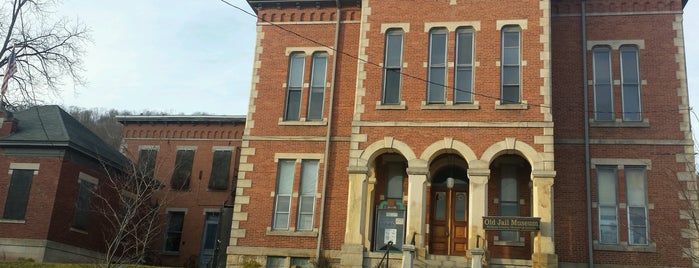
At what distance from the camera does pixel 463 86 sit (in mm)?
21375

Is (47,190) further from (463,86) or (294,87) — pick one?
(463,86)

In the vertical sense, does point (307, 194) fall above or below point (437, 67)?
below

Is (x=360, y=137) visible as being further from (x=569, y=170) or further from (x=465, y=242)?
(x=569, y=170)

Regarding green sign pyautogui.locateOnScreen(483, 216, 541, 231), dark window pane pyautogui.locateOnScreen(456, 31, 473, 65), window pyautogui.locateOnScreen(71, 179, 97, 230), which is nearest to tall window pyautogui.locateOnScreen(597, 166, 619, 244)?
green sign pyautogui.locateOnScreen(483, 216, 541, 231)

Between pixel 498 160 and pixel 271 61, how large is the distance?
843 cm

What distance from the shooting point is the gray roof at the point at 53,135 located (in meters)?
26.2

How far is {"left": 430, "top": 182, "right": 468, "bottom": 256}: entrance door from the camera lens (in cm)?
2183

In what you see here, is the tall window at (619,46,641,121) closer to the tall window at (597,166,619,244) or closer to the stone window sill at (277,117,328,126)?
the tall window at (597,166,619,244)

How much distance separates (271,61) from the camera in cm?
2428

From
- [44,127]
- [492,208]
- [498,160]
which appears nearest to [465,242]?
[492,208]

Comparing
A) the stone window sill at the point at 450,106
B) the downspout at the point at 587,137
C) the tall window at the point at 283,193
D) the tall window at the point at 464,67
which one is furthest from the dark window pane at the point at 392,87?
the downspout at the point at 587,137

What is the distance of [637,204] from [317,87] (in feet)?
35.3

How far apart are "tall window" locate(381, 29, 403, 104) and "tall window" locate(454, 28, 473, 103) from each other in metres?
1.78

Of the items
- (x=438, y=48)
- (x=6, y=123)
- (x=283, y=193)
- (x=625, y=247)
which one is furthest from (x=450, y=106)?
(x=6, y=123)
